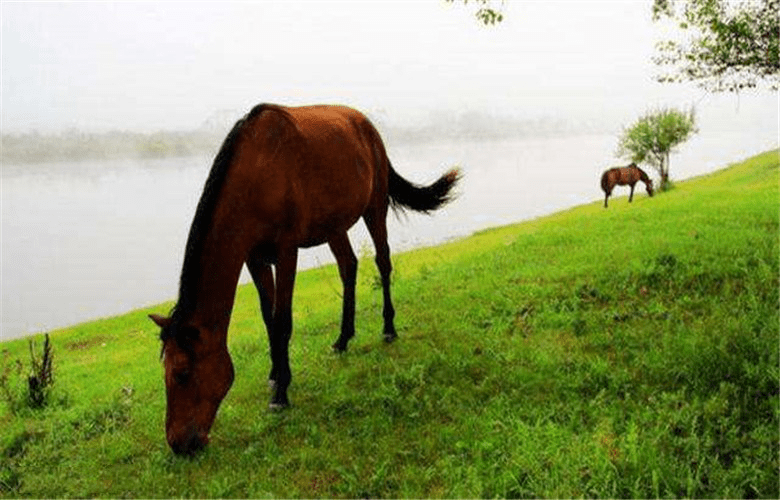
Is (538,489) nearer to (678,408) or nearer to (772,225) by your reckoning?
(678,408)

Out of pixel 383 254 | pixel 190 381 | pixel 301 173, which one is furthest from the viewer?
pixel 383 254

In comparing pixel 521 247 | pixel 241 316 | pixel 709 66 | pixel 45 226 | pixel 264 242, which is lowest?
pixel 45 226

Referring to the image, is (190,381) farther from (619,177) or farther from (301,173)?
(619,177)

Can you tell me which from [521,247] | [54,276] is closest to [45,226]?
[54,276]

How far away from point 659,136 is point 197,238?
170ft

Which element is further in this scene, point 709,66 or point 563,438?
point 709,66

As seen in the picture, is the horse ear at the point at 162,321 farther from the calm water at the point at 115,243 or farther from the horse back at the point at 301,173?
the calm water at the point at 115,243

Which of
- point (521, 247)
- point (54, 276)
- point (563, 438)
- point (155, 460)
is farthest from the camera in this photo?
point (54, 276)

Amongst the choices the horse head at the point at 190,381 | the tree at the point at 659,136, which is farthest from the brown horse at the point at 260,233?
the tree at the point at 659,136

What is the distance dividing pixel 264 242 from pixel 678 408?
15.0 ft

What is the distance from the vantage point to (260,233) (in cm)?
627

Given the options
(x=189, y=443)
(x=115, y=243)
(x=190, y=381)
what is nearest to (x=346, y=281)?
(x=190, y=381)

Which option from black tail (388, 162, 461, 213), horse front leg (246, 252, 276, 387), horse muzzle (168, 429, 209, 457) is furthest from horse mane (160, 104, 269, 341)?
black tail (388, 162, 461, 213)

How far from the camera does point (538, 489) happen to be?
179 inches
